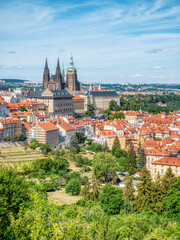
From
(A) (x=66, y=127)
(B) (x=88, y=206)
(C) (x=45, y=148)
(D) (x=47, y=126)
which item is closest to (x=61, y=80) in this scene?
(A) (x=66, y=127)

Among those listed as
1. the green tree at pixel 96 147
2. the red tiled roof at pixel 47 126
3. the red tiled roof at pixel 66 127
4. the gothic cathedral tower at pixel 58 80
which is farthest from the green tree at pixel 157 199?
the gothic cathedral tower at pixel 58 80

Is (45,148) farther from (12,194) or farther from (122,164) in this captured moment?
(12,194)

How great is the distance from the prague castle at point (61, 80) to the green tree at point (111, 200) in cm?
8606

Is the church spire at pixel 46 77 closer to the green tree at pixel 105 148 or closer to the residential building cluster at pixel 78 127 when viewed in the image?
the residential building cluster at pixel 78 127

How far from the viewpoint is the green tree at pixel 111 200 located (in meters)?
34.7

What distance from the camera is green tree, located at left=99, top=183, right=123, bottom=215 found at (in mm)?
34656

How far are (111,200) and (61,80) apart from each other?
9119cm

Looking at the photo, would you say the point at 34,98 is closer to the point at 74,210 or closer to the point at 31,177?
the point at 31,177

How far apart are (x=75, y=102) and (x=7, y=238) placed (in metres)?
92.5

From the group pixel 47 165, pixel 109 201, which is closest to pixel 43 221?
pixel 109 201

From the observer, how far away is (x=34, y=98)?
3912 inches

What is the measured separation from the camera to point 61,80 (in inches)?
4870

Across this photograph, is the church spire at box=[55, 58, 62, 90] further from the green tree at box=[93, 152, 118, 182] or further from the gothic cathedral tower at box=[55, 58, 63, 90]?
the green tree at box=[93, 152, 118, 182]

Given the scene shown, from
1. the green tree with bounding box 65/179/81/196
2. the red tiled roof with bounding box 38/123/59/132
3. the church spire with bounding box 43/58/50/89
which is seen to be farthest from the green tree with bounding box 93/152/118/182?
the church spire with bounding box 43/58/50/89
